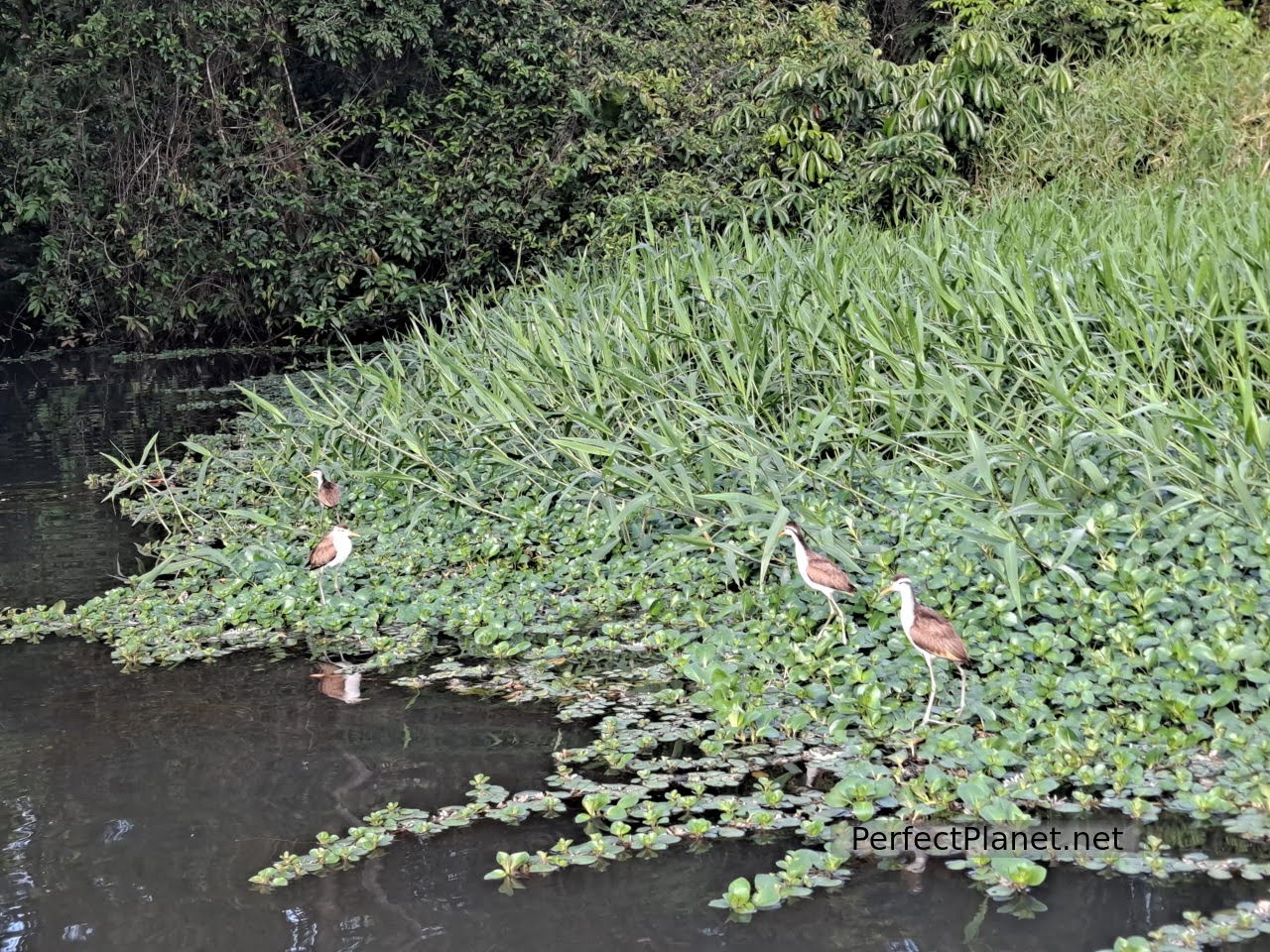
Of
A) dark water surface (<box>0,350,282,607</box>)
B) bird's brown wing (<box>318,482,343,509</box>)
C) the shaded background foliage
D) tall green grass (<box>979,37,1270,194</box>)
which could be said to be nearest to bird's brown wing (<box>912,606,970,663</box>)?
bird's brown wing (<box>318,482,343,509</box>)

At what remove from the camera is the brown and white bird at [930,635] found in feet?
10.6

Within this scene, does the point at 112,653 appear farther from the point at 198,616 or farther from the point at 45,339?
the point at 45,339

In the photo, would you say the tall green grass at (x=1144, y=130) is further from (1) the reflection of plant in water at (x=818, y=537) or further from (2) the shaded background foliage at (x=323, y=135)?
(2) the shaded background foliage at (x=323, y=135)

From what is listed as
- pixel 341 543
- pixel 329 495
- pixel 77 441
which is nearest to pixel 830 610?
pixel 341 543

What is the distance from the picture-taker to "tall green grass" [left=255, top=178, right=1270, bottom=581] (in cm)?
386

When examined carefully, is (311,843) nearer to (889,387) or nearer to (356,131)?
(889,387)

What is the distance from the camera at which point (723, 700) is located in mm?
3422

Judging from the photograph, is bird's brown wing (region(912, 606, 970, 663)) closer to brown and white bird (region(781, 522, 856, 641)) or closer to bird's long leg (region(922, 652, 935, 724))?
bird's long leg (region(922, 652, 935, 724))

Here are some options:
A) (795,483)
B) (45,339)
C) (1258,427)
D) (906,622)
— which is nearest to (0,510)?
(795,483)

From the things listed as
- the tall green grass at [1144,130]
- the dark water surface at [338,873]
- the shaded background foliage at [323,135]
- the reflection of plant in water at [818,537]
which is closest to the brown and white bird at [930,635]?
the reflection of plant in water at [818,537]

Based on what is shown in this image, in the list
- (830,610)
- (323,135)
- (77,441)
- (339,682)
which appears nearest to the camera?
(830,610)

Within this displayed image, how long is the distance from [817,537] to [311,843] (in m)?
1.73

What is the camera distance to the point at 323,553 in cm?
456

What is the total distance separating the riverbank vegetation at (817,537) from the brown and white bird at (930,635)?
0.13 m
